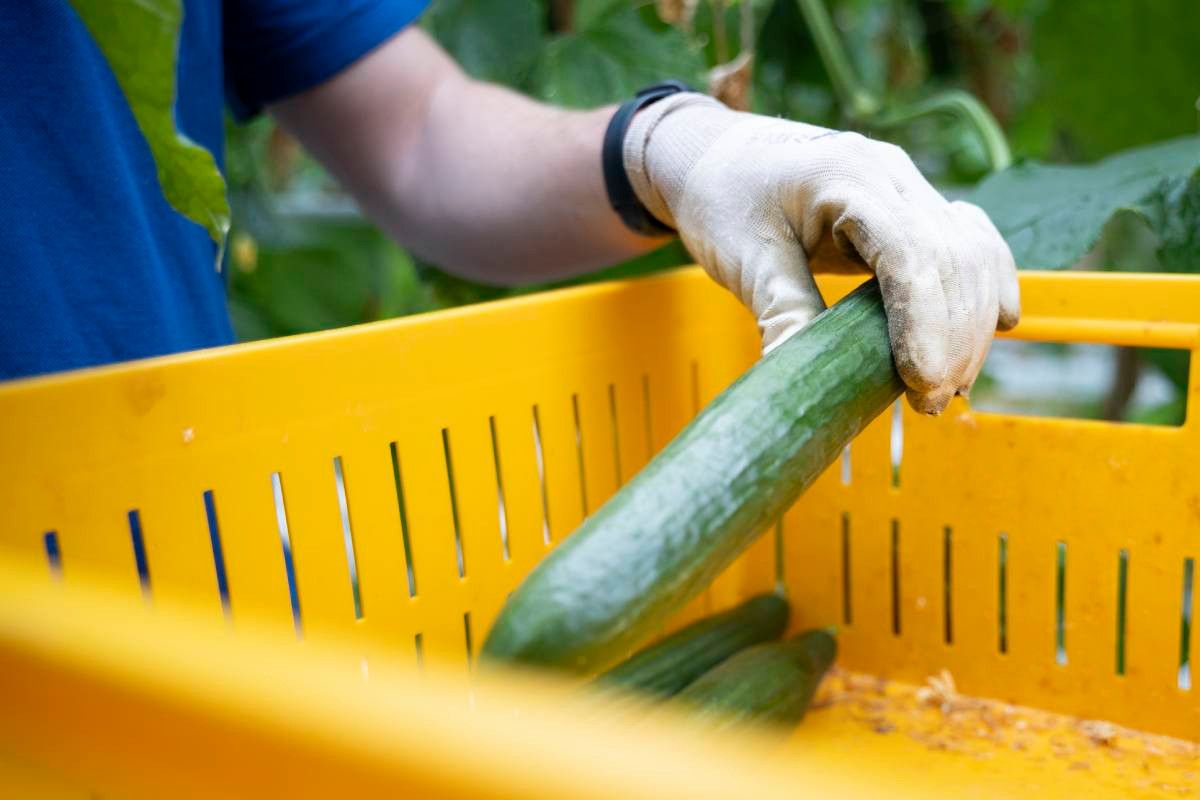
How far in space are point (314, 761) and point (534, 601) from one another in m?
0.24

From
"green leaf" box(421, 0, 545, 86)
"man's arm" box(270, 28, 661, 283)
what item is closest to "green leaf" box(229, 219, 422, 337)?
"green leaf" box(421, 0, 545, 86)

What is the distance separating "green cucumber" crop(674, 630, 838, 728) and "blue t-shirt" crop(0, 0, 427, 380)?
1.62 feet

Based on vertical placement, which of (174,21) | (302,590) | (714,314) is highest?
(174,21)

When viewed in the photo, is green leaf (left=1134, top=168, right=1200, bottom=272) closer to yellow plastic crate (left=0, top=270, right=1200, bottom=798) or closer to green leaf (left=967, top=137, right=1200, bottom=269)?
green leaf (left=967, top=137, right=1200, bottom=269)

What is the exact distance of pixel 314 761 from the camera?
30cm

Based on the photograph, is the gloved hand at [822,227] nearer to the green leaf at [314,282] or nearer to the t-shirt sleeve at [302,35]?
the t-shirt sleeve at [302,35]

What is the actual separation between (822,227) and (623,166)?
0.19 meters

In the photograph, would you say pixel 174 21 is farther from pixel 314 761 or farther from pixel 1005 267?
pixel 1005 267

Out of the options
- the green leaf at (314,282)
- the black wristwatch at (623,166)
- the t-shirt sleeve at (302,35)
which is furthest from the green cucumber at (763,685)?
the green leaf at (314,282)

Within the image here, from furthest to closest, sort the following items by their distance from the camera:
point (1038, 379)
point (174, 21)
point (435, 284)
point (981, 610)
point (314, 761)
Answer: point (1038, 379), point (435, 284), point (981, 610), point (174, 21), point (314, 761)

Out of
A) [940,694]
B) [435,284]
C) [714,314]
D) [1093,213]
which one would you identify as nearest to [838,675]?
[940,694]

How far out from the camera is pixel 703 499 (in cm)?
58


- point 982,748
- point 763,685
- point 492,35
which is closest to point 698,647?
point 763,685

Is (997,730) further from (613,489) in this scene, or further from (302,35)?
(302,35)
